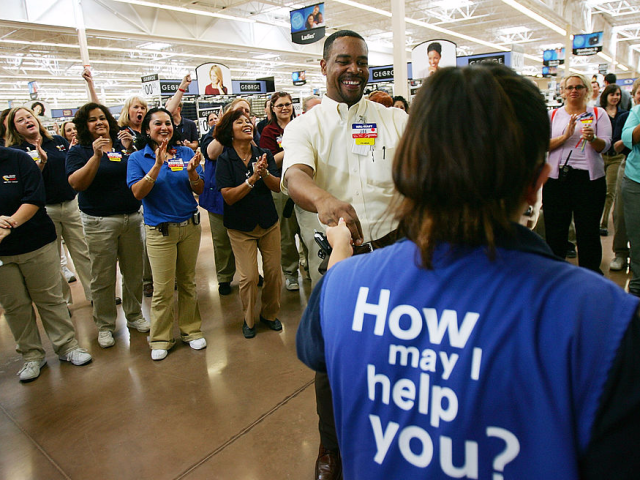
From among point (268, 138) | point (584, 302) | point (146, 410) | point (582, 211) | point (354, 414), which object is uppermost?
point (268, 138)

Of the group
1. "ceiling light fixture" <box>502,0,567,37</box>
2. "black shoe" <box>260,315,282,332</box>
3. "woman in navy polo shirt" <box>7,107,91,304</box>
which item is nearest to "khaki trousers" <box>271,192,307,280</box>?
"black shoe" <box>260,315,282,332</box>

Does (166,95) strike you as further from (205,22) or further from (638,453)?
(638,453)

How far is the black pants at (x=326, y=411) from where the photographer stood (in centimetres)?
176

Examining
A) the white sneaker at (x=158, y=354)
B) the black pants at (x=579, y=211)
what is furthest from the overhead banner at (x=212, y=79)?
the black pants at (x=579, y=211)

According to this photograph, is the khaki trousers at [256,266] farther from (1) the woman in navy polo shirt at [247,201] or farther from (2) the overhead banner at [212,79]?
(2) the overhead banner at [212,79]

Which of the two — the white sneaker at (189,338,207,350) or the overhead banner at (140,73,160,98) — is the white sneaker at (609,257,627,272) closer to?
the white sneaker at (189,338,207,350)

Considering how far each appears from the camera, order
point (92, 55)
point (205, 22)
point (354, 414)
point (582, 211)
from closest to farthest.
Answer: point (354, 414), point (582, 211), point (205, 22), point (92, 55)

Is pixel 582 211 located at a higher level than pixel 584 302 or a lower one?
lower

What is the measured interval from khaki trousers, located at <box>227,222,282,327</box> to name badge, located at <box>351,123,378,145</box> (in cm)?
159

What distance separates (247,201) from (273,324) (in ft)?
3.27

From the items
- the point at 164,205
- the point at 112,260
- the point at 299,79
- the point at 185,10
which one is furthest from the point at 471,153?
the point at 299,79

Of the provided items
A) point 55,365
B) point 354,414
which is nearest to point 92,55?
point 55,365

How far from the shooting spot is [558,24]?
51.6ft

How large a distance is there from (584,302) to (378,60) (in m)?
21.6
